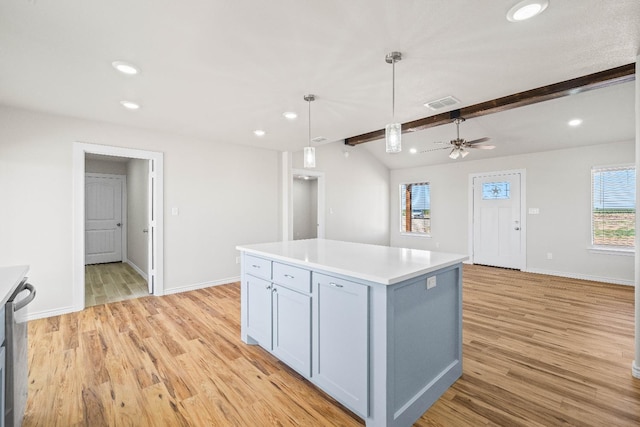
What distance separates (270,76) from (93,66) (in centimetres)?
138

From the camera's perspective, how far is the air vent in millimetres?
3035

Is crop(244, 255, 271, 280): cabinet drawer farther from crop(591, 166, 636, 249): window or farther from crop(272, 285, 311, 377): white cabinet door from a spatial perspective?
crop(591, 166, 636, 249): window

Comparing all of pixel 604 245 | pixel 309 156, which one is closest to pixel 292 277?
pixel 309 156

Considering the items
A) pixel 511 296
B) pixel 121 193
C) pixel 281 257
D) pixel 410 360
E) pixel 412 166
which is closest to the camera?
pixel 410 360

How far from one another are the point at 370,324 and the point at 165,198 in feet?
12.2

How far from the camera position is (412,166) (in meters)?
7.40

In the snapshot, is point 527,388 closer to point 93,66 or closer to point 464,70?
point 464,70

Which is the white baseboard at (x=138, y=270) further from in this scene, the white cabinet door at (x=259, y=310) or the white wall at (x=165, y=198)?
the white cabinet door at (x=259, y=310)

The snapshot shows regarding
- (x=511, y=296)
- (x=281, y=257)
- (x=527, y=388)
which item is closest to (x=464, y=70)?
(x=281, y=257)

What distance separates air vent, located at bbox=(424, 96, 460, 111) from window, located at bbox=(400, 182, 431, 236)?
4.27 meters

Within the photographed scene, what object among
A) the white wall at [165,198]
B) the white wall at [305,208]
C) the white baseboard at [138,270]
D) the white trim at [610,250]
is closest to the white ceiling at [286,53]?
the white wall at [165,198]

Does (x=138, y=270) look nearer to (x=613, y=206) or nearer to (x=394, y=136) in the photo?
(x=394, y=136)

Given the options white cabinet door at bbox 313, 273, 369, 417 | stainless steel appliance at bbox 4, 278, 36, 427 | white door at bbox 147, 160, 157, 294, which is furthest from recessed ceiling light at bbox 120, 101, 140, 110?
white cabinet door at bbox 313, 273, 369, 417

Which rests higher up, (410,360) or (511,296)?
(410,360)
